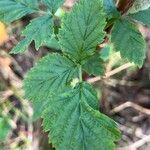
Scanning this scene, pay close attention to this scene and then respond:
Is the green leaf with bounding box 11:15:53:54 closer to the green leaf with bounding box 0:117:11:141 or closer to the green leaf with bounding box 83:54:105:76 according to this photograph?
the green leaf with bounding box 83:54:105:76

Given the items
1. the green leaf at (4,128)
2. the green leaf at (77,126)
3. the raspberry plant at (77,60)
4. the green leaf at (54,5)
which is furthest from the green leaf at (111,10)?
the green leaf at (4,128)

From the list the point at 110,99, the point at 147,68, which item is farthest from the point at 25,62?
the point at 147,68

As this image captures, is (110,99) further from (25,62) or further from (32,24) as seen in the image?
(32,24)

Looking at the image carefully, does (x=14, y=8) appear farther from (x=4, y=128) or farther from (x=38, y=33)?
(x=4, y=128)

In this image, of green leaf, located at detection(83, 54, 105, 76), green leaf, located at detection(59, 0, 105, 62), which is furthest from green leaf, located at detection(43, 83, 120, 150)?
green leaf, located at detection(83, 54, 105, 76)

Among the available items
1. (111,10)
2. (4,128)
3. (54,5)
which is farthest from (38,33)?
(4,128)
